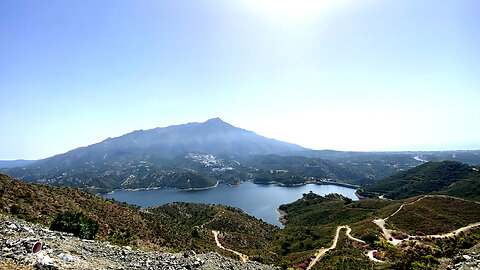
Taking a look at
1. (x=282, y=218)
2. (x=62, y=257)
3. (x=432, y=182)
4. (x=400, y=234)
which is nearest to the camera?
(x=62, y=257)

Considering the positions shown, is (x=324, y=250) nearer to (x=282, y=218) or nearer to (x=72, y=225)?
(x=72, y=225)

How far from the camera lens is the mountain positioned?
101312 millimetres

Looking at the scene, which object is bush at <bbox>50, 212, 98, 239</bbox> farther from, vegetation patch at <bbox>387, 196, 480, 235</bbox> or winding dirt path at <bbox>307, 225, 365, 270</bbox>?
vegetation patch at <bbox>387, 196, 480, 235</bbox>

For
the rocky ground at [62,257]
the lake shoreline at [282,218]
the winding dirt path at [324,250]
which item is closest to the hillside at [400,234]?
the winding dirt path at [324,250]

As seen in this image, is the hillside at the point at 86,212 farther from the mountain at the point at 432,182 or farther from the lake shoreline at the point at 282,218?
the mountain at the point at 432,182

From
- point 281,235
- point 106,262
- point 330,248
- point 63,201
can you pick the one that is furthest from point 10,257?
point 281,235

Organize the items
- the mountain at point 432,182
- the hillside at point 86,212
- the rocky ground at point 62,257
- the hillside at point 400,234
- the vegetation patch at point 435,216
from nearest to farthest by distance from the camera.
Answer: the rocky ground at point 62,257, the hillside at point 400,234, the hillside at point 86,212, the vegetation patch at point 435,216, the mountain at point 432,182

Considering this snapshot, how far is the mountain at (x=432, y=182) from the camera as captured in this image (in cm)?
10131

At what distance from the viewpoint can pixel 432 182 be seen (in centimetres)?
12469

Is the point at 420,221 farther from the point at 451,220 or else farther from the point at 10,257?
the point at 10,257

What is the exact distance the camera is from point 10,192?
23641 mm

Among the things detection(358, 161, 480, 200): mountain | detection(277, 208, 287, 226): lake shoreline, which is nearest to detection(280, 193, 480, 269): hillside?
detection(277, 208, 287, 226): lake shoreline

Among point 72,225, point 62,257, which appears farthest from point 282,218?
point 62,257

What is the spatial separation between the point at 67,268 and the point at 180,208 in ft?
276
